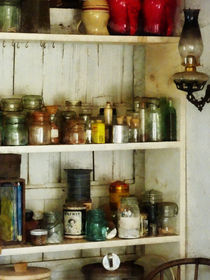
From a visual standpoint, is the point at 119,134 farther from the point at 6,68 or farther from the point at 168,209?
the point at 6,68

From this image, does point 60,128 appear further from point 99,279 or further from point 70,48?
point 99,279

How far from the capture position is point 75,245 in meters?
2.94

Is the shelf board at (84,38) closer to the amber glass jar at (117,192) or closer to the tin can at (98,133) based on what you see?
the tin can at (98,133)

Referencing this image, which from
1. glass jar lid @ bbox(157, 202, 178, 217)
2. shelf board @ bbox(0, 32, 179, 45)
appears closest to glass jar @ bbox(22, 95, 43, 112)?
shelf board @ bbox(0, 32, 179, 45)

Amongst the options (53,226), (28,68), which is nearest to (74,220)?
(53,226)

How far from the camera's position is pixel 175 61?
3051 millimetres

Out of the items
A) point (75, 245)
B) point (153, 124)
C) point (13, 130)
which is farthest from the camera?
point (153, 124)

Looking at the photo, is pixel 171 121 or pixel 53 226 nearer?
pixel 53 226

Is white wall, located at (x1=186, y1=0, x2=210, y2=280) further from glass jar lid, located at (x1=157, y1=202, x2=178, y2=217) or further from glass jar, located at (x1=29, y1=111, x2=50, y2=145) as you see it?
glass jar, located at (x1=29, y1=111, x2=50, y2=145)

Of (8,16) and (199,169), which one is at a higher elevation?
(8,16)

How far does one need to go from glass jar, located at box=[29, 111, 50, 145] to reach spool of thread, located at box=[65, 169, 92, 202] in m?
0.29

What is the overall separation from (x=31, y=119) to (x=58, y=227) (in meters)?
0.50

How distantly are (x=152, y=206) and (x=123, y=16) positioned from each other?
0.88 metres

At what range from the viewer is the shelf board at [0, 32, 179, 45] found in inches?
110
